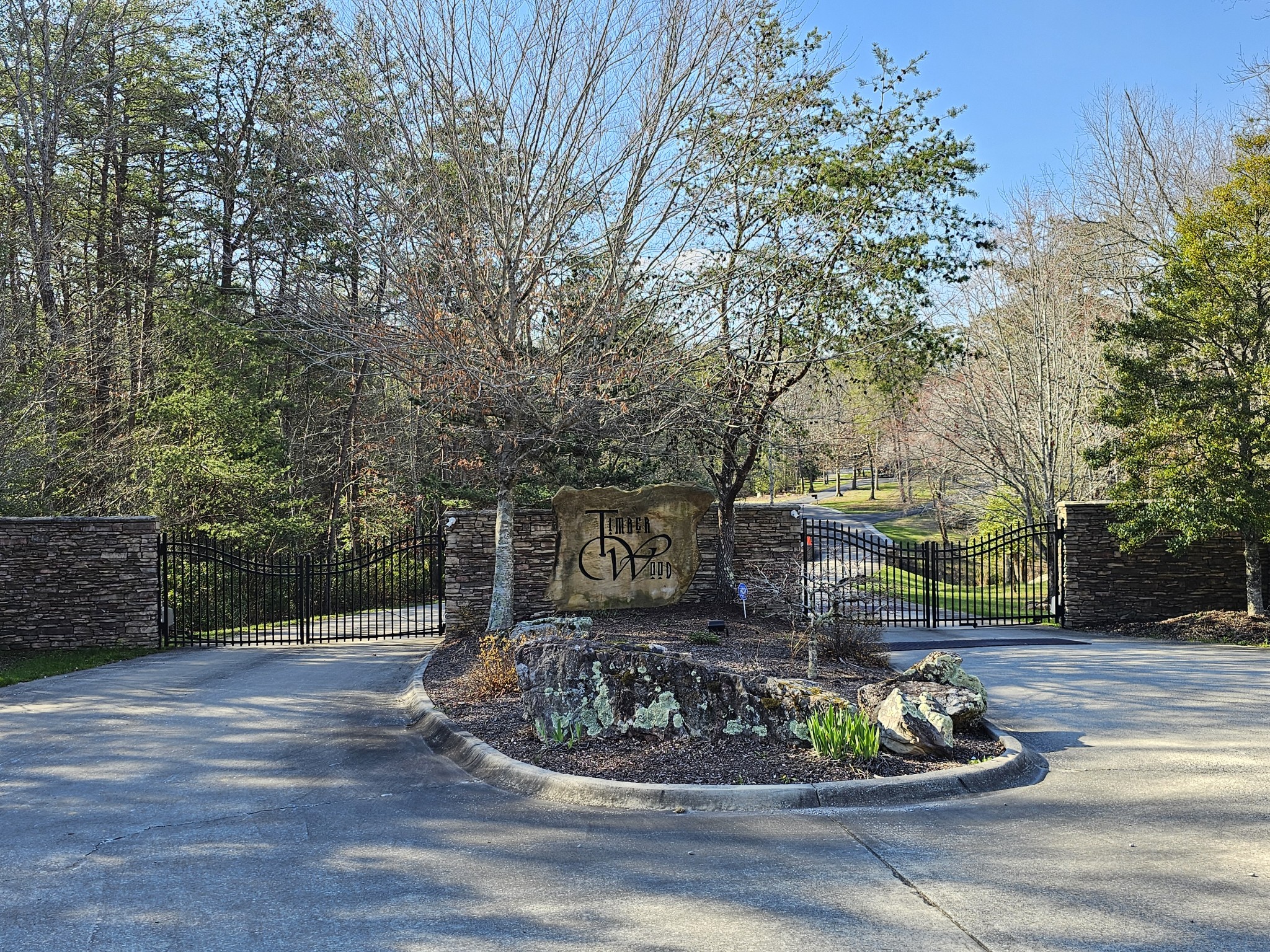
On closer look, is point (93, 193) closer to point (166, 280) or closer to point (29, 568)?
point (166, 280)

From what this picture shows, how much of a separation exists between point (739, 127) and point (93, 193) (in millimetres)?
17413

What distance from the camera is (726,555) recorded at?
14.8 meters

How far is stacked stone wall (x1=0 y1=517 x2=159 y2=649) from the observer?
573 inches

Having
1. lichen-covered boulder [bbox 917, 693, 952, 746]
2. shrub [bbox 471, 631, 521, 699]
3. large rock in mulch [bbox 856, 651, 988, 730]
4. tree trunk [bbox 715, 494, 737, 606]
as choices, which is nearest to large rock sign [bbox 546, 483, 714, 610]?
tree trunk [bbox 715, 494, 737, 606]

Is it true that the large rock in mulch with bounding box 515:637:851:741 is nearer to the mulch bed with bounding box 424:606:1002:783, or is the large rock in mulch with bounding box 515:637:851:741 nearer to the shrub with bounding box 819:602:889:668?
the mulch bed with bounding box 424:606:1002:783

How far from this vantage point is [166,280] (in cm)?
2319

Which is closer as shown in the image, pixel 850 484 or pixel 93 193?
pixel 93 193

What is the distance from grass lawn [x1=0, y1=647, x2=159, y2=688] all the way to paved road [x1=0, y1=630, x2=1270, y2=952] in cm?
368

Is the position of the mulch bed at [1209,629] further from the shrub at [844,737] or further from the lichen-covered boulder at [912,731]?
the shrub at [844,737]

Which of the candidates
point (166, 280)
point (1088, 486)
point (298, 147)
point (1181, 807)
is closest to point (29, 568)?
point (298, 147)

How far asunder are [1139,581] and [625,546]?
Answer: 907cm

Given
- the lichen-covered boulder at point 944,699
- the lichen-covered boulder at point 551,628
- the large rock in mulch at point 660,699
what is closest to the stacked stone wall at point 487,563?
the lichen-covered boulder at point 551,628

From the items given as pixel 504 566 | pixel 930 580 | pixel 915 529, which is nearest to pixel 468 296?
pixel 504 566

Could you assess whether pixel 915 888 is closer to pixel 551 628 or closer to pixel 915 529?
pixel 551 628
